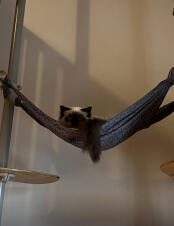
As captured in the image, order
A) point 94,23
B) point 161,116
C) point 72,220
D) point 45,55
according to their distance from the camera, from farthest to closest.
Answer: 1. point 94,23
2. point 45,55
3. point 72,220
4. point 161,116

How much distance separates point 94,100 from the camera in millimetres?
2092

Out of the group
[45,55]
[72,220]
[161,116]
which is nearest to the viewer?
[161,116]

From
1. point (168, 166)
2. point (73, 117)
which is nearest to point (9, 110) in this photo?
point (73, 117)

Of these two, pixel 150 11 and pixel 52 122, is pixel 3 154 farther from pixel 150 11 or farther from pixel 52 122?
pixel 150 11

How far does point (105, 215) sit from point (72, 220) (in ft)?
0.81

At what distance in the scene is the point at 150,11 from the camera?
7.98 feet

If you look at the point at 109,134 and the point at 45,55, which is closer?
the point at 109,134

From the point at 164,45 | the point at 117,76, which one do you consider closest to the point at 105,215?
the point at 117,76

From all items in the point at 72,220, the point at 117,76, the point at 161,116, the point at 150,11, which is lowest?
the point at 72,220

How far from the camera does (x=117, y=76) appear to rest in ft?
7.15

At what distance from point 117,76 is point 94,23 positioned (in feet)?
1.99

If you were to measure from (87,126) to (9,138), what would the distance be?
0.44 metres

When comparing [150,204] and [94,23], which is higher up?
[94,23]

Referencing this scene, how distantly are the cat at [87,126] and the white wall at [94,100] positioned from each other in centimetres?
39
